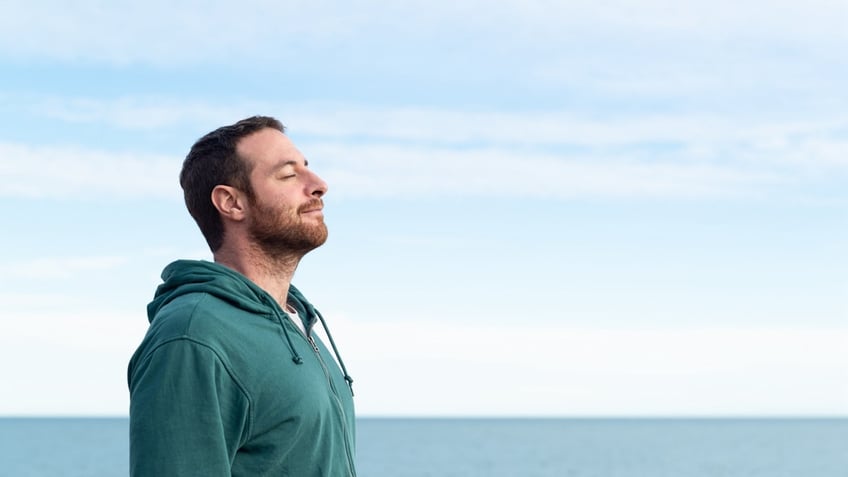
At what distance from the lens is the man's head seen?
346cm

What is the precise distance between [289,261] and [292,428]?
2.15ft

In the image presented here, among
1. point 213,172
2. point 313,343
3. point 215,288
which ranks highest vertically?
point 213,172

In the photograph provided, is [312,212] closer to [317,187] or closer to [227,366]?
[317,187]

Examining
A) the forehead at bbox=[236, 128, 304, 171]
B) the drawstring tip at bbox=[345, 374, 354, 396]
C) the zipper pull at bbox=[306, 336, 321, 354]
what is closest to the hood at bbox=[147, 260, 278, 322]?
the zipper pull at bbox=[306, 336, 321, 354]

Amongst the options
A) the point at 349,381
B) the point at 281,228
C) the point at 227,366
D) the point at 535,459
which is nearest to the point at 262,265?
the point at 281,228

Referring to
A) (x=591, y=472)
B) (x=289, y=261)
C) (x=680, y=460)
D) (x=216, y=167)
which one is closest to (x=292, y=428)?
(x=289, y=261)

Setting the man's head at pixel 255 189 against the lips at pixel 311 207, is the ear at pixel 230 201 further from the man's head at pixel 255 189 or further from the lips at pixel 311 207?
the lips at pixel 311 207

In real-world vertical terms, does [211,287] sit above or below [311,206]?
below

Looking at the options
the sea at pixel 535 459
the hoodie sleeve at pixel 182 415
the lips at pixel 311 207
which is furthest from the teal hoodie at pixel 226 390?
the sea at pixel 535 459

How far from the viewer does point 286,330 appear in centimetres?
344

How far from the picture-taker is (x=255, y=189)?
136 inches

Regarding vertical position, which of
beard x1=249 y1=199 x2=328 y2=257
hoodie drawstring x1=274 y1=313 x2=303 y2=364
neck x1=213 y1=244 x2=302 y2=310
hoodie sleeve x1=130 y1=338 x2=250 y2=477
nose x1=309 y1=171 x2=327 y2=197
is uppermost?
nose x1=309 y1=171 x2=327 y2=197

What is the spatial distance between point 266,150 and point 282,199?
0.18 m

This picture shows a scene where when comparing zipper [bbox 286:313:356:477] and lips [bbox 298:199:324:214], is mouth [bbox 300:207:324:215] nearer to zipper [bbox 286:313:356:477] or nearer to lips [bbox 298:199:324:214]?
lips [bbox 298:199:324:214]
